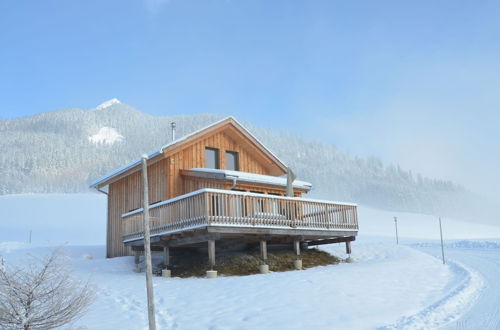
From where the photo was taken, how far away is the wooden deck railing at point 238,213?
15.2 m

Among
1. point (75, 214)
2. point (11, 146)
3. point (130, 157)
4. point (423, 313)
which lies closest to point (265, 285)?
point (423, 313)

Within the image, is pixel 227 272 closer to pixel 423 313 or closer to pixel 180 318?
pixel 180 318

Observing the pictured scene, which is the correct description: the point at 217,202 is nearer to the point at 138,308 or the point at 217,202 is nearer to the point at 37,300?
the point at 138,308

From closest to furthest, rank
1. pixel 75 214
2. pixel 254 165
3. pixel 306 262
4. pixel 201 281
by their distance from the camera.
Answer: pixel 201 281 → pixel 306 262 → pixel 254 165 → pixel 75 214

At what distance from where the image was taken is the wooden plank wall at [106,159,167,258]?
2042cm

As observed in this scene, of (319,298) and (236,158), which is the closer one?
(319,298)

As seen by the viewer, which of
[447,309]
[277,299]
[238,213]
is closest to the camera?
[447,309]

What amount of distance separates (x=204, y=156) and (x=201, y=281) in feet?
26.6

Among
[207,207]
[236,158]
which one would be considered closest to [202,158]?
[236,158]

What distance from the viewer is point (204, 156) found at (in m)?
21.3

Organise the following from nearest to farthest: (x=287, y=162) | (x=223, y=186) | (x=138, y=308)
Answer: (x=138, y=308) < (x=223, y=186) < (x=287, y=162)

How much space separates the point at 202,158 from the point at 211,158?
2.80ft

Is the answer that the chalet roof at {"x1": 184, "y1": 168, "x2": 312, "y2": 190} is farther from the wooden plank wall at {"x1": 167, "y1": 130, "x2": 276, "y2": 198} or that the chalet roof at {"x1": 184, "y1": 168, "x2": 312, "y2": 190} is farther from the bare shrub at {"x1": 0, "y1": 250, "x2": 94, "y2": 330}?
the bare shrub at {"x1": 0, "y1": 250, "x2": 94, "y2": 330}

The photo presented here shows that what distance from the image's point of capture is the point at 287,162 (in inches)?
5837
